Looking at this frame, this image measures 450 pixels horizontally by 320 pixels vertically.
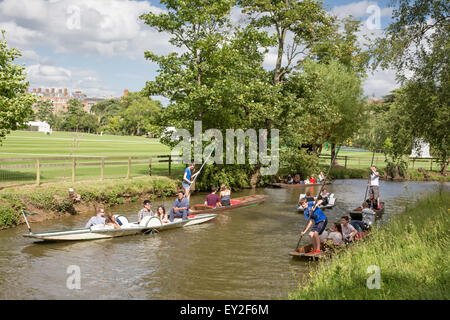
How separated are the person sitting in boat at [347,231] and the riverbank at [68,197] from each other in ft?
37.3

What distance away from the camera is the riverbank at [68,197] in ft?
49.8

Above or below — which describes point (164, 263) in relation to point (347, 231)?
below

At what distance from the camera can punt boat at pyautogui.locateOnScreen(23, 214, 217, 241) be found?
12547 millimetres

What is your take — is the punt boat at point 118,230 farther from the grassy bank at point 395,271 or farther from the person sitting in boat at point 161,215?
the grassy bank at point 395,271

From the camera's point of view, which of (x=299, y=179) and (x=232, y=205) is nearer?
(x=232, y=205)

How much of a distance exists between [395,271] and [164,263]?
20.1ft

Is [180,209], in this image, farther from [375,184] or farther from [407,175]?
[407,175]

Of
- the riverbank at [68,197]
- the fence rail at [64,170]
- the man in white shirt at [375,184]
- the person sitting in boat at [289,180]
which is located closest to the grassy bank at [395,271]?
the man in white shirt at [375,184]

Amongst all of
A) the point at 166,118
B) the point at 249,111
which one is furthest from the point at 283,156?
the point at 166,118

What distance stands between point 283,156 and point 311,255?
20.5 m

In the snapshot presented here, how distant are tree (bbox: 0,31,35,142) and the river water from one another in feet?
14.6

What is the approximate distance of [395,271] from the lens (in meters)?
8.64

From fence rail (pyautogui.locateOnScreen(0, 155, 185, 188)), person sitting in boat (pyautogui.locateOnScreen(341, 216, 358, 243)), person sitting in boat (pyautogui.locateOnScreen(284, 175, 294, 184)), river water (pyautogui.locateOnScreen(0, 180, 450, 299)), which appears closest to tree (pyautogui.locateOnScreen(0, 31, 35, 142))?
fence rail (pyautogui.locateOnScreen(0, 155, 185, 188))

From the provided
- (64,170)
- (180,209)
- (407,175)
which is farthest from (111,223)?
(407,175)
